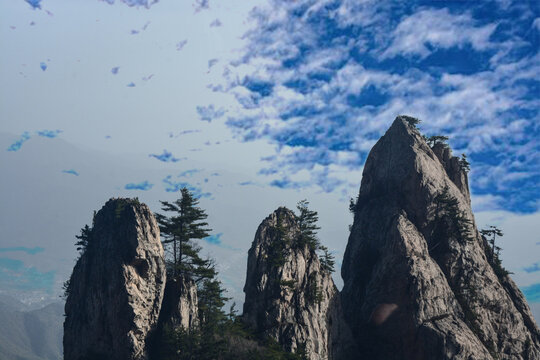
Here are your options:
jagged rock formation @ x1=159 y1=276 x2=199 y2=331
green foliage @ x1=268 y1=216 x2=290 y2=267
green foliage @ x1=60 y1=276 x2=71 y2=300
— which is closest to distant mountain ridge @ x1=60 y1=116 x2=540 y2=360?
jagged rock formation @ x1=159 y1=276 x2=199 y2=331

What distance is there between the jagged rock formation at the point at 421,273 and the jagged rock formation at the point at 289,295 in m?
9.36

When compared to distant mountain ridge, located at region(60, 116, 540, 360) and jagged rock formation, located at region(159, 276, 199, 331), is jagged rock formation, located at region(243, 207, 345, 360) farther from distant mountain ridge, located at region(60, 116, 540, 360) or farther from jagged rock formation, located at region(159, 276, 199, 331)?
jagged rock formation, located at region(159, 276, 199, 331)

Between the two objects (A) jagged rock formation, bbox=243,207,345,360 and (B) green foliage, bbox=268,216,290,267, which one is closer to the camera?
(A) jagged rock formation, bbox=243,207,345,360

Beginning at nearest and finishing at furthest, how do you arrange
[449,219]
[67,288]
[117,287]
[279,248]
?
[117,287]
[67,288]
[279,248]
[449,219]

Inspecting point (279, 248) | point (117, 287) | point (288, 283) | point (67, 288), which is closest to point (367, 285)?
point (288, 283)

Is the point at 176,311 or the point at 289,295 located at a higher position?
the point at 289,295

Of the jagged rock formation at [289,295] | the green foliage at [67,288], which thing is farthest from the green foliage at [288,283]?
the green foliage at [67,288]

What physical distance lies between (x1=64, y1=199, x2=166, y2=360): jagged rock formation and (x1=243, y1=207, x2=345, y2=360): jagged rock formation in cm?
1934

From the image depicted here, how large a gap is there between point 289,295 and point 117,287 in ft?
99.8

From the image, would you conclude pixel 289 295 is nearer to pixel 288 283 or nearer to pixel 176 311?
pixel 288 283

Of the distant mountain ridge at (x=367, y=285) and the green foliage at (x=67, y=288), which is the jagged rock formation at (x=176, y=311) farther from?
the green foliage at (x=67, y=288)

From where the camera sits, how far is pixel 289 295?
79.2m

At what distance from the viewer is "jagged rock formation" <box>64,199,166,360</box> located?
204 ft

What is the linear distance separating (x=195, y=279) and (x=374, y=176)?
51.7m
